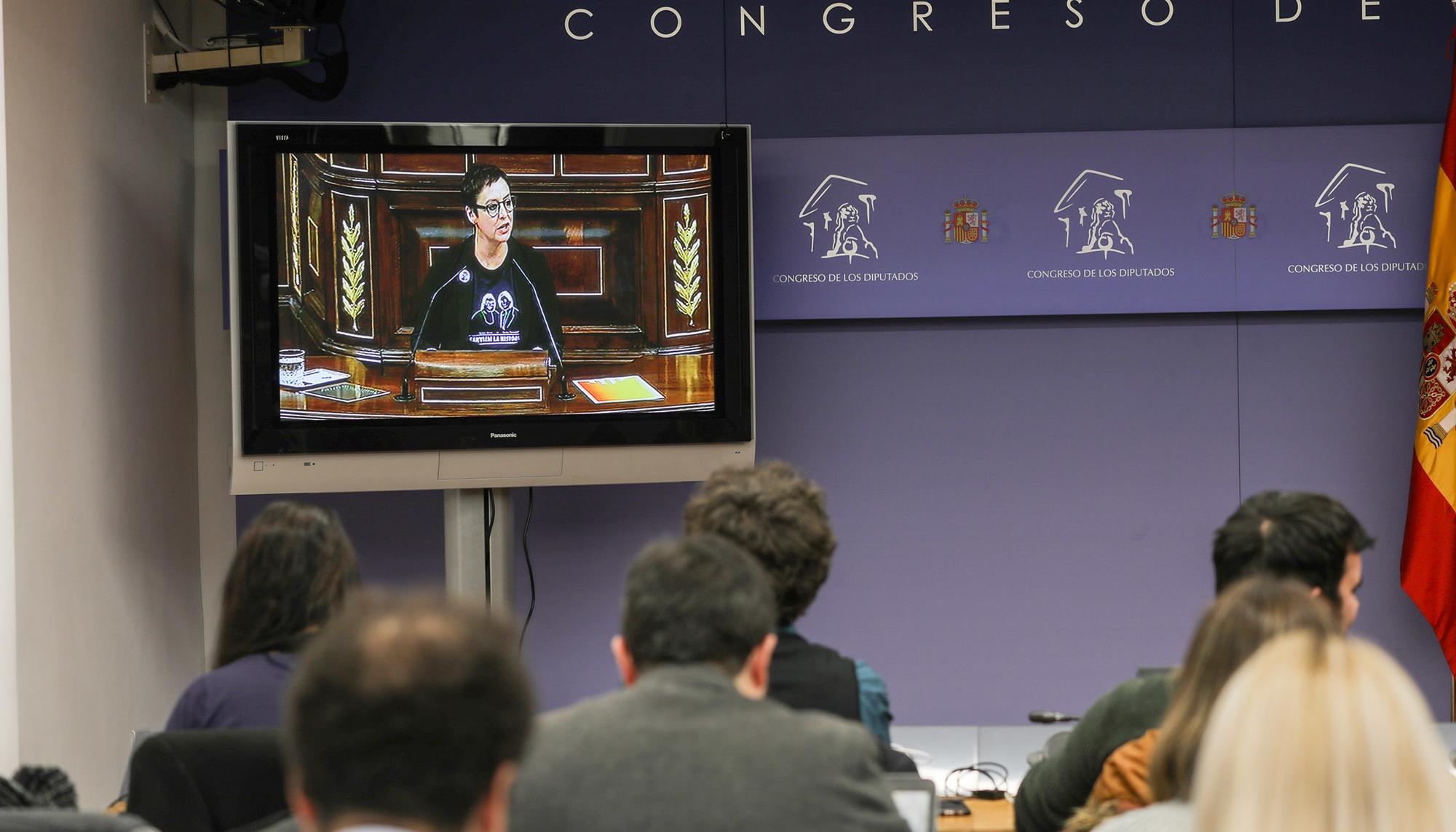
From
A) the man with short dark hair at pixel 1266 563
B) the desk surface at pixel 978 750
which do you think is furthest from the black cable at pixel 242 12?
the man with short dark hair at pixel 1266 563

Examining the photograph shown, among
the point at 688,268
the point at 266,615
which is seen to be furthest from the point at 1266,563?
the point at 688,268

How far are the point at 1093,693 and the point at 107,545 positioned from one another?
10.9 feet

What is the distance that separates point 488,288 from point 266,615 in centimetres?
218

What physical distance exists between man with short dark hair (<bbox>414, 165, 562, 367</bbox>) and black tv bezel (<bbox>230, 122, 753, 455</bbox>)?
171 mm

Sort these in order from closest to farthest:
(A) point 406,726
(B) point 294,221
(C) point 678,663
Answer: (A) point 406,726 < (C) point 678,663 < (B) point 294,221

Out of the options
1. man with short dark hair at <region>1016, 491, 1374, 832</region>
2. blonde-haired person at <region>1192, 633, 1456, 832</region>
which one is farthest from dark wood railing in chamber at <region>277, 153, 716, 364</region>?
blonde-haired person at <region>1192, 633, 1456, 832</region>

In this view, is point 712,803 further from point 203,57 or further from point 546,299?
point 203,57

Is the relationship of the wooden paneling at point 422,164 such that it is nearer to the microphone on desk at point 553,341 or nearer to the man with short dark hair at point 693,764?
the microphone on desk at point 553,341

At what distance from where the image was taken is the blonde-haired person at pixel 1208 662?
5.56 ft

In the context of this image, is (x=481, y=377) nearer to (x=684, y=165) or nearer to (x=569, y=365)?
(x=569, y=365)

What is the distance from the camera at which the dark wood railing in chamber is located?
4.37 metres

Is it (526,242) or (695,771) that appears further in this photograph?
(526,242)

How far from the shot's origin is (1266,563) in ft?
8.13

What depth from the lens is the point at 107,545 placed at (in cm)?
427
